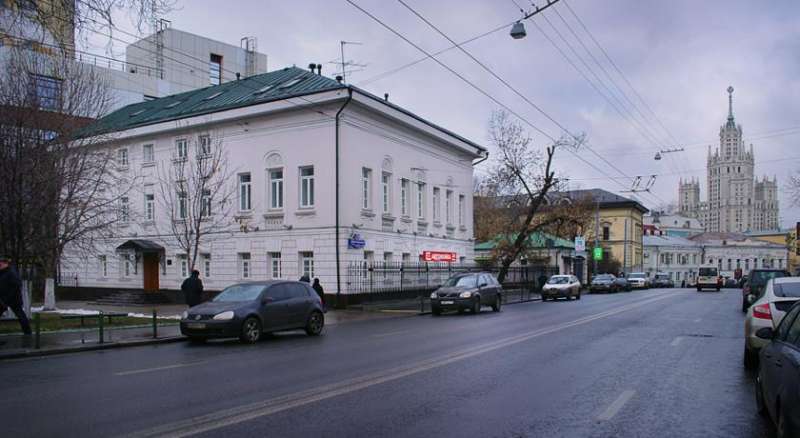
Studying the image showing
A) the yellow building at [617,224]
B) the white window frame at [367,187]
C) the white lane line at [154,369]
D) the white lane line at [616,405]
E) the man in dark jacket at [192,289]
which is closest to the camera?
the white lane line at [616,405]

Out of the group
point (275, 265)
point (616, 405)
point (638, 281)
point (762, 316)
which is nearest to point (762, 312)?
point (762, 316)

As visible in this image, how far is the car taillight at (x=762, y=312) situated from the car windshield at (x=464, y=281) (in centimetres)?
1616

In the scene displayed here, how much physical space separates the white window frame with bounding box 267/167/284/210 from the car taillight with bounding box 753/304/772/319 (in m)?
24.4

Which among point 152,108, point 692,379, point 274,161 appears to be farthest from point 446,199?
point 692,379

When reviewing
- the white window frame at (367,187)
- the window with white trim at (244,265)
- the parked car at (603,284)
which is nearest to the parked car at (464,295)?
the white window frame at (367,187)

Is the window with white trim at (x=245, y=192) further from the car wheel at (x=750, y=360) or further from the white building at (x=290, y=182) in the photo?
the car wheel at (x=750, y=360)

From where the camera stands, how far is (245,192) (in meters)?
34.2

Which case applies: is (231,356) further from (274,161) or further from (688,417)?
(274,161)

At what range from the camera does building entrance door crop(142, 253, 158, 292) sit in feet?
123

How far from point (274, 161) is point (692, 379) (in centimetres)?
2547

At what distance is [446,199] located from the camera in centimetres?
4144

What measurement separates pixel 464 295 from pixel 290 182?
10.6 meters

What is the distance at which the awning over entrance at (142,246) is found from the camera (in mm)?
36275

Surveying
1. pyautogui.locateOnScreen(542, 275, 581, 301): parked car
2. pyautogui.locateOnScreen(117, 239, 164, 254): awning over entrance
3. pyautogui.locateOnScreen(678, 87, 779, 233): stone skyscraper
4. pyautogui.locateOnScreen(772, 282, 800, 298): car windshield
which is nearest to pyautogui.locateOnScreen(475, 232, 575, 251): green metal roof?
pyautogui.locateOnScreen(542, 275, 581, 301): parked car
